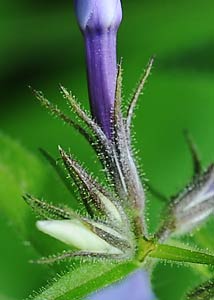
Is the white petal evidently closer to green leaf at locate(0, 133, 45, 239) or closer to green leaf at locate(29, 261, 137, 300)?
green leaf at locate(29, 261, 137, 300)

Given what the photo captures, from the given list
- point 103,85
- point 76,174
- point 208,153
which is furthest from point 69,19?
point 76,174

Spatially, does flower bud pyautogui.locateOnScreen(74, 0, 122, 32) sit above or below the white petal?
above

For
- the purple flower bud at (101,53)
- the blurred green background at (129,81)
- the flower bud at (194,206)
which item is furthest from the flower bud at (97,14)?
the blurred green background at (129,81)

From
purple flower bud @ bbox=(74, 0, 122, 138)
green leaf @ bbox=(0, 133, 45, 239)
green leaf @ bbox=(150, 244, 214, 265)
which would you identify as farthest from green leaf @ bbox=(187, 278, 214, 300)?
green leaf @ bbox=(0, 133, 45, 239)

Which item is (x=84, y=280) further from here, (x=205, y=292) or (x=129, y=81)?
(x=129, y=81)

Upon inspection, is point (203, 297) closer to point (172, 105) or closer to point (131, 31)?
point (172, 105)

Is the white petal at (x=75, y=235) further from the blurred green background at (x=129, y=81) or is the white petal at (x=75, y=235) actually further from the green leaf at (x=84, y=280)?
the blurred green background at (x=129, y=81)
